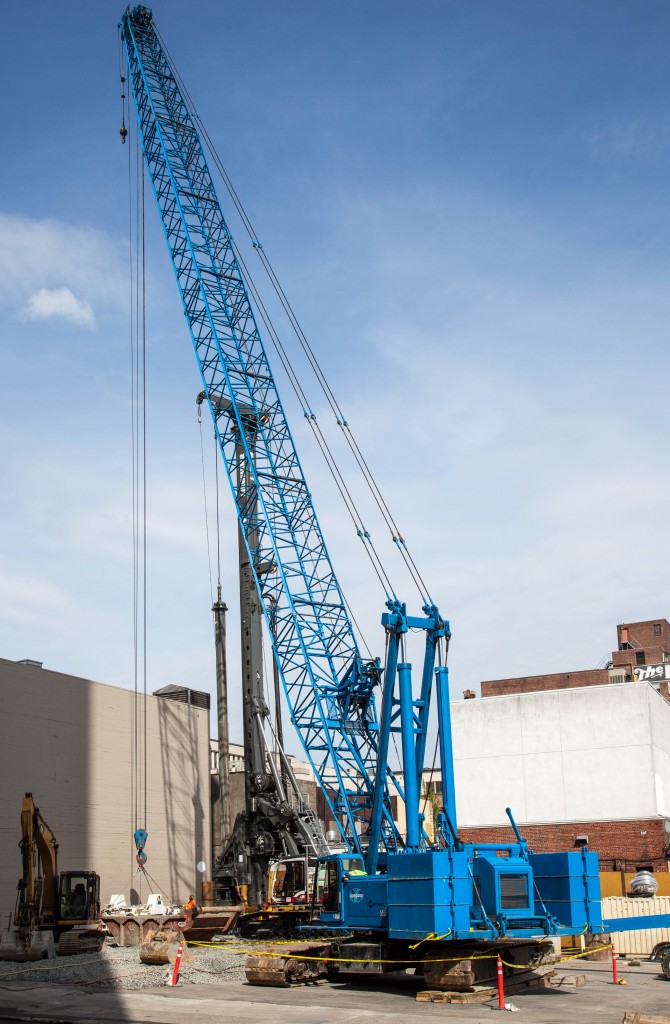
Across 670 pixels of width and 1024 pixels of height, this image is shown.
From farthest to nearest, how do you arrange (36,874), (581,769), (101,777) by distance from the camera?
(581,769) < (101,777) < (36,874)

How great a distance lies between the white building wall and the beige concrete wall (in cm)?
1425

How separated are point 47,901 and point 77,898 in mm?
947

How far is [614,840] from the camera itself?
48.2 meters

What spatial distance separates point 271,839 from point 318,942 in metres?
13.8

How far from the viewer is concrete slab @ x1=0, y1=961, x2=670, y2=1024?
58.4 ft

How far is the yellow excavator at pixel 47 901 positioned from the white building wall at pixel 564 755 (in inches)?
1002

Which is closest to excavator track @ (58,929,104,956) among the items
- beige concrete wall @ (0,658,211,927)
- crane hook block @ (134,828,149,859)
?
beige concrete wall @ (0,658,211,927)

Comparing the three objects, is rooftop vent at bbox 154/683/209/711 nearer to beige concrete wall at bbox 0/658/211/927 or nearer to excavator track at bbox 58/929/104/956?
beige concrete wall at bbox 0/658/211/927

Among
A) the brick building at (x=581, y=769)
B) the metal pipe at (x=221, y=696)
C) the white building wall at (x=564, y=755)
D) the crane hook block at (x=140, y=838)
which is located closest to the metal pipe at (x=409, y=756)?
the crane hook block at (x=140, y=838)

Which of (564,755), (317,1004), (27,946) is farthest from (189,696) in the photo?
(317,1004)

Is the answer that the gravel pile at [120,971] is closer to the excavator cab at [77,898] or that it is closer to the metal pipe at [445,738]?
the excavator cab at [77,898]

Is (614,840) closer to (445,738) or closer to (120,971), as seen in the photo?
(445,738)

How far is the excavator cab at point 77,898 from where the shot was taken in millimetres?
31625

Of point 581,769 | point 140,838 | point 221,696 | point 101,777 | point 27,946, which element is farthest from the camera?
point 581,769
